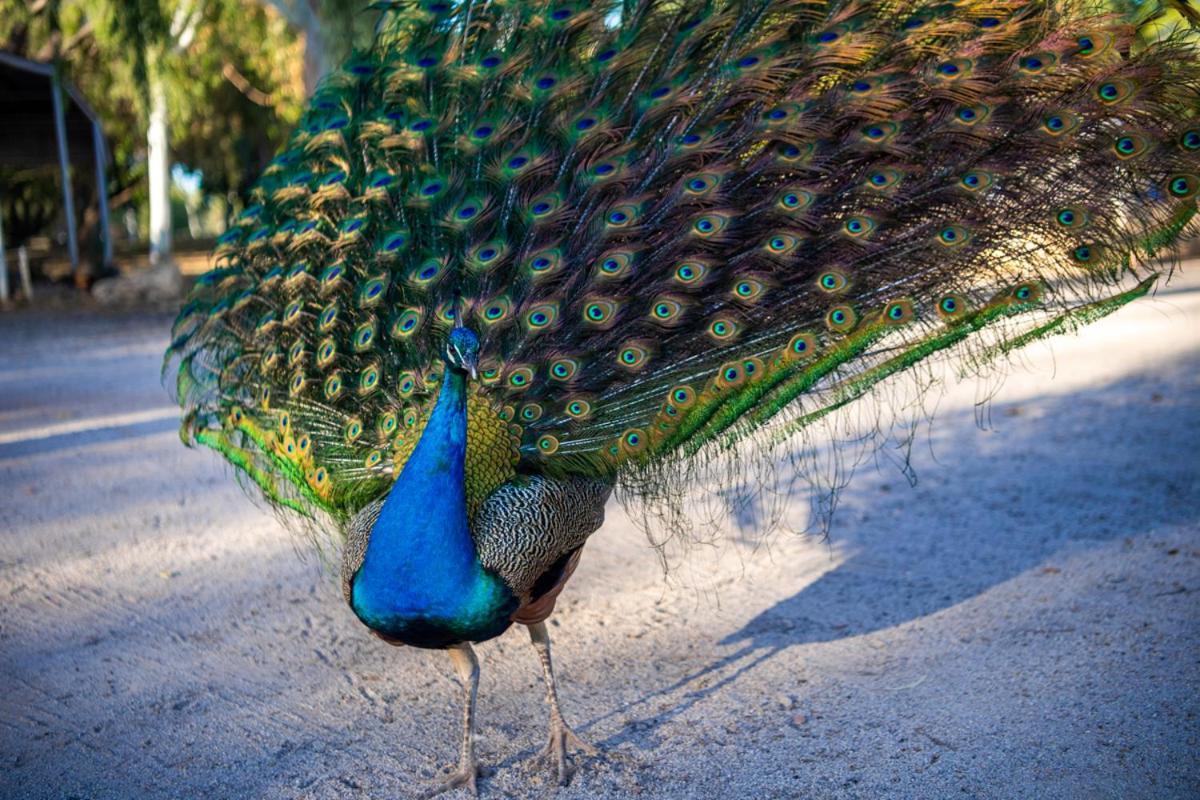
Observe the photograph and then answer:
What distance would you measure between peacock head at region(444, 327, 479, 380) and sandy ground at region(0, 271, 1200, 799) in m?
1.33

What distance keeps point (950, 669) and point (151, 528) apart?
406 centimetres

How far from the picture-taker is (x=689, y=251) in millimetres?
3207

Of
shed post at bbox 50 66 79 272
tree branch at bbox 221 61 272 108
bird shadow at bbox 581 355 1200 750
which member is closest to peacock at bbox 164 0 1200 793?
bird shadow at bbox 581 355 1200 750

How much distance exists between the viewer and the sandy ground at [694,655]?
9.86 ft

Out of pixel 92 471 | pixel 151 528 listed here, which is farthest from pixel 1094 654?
pixel 92 471

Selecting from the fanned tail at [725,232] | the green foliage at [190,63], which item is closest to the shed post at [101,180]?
the green foliage at [190,63]

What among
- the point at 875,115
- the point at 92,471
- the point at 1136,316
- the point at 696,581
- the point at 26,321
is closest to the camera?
the point at 875,115

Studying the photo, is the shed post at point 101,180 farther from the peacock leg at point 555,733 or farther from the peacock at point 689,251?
the peacock leg at point 555,733

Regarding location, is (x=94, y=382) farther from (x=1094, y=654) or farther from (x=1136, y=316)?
(x=1136, y=316)

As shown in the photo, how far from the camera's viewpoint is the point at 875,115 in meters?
3.16

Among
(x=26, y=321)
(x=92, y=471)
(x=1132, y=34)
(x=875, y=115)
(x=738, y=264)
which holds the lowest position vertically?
(x=26, y=321)

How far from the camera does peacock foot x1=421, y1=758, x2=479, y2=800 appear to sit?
9.66ft

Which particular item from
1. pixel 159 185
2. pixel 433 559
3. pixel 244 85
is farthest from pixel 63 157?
pixel 433 559

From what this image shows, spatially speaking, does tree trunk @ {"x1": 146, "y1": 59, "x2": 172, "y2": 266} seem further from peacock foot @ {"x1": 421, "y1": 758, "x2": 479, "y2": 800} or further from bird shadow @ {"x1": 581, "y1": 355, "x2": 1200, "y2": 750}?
peacock foot @ {"x1": 421, "y1": 758, "x2": 479, "y2": 800}
